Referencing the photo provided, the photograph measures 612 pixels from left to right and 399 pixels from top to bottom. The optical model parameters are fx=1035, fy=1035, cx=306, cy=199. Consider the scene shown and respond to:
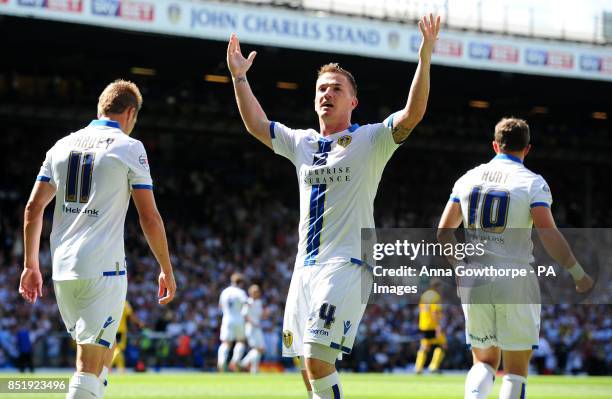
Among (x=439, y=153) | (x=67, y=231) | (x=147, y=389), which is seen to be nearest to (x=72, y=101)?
(x=439, y=153)

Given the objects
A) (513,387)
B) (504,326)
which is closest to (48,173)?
(504,326)

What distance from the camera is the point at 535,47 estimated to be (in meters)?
32.9

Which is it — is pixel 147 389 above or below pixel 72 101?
below

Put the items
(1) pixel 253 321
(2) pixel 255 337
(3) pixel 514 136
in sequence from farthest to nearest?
(1) pixel 253 321
(2) pixel 255 337
(3) pixel 514 136

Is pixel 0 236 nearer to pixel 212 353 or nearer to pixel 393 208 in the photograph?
pixel 212 353

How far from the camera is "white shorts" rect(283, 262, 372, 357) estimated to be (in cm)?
631

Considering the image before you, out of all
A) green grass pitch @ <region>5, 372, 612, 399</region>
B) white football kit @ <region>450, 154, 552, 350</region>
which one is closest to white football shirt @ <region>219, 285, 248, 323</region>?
green grass pitch @ <region>5, 372, 612, 399</region>

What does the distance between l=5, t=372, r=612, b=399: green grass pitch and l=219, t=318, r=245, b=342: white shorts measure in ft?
6.65

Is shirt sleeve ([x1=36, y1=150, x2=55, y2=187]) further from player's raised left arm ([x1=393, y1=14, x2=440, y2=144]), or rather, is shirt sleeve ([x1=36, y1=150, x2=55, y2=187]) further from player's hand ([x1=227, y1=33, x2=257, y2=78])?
player's raised left arm ([x1=393, y1=14, x2=440, y2=144])

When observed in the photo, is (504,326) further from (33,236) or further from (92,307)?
(33,236)

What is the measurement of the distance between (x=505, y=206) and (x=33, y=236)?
3.33m

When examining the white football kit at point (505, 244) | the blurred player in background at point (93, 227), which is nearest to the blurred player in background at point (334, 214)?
the blurred player in background at point (93, 227)

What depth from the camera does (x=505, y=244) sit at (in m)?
7.56

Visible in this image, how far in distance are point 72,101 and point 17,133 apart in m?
3.72
